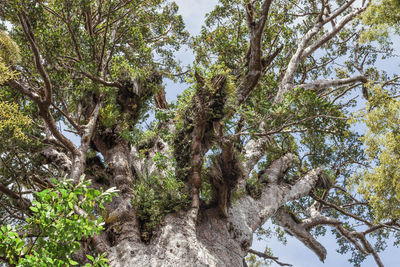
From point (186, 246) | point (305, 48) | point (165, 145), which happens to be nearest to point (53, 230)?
point (186, 246)

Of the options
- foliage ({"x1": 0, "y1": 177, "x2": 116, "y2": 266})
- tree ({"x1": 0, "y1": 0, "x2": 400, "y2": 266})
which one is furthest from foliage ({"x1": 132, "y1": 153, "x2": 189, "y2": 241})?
foliage ({"x1": 0, "y1": 177, "x2": 116, "y2": 266})

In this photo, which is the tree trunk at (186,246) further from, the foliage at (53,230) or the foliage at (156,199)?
the foliage at (53,230)

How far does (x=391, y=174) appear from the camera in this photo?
559cm

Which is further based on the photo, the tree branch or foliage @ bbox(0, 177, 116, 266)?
the tree branch

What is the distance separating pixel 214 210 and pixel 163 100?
4.58 meters

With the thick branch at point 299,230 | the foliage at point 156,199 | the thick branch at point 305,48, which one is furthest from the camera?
the thick branch at point 299,230

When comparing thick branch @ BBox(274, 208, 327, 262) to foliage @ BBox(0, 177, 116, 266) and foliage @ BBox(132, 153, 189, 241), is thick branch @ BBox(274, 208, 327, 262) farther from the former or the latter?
foliage @ BBox(0, 177, 116, 266)

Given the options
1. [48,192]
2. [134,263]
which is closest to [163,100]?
[134,263]

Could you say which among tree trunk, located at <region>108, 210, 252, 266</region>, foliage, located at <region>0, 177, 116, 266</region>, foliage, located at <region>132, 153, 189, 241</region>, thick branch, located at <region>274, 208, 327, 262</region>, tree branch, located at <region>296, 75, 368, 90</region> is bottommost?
foliage, located at <region>0, 177, 116, 266</region>

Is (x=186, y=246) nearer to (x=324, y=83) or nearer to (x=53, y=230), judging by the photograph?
(x=53, y=230)

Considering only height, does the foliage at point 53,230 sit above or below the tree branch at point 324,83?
below

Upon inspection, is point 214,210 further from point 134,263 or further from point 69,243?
point 69,243

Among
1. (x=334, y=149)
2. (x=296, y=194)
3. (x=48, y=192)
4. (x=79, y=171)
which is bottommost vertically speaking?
(x=48, y=192)

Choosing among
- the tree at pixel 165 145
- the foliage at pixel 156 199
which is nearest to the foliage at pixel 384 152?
the tree at pixel 165 145
